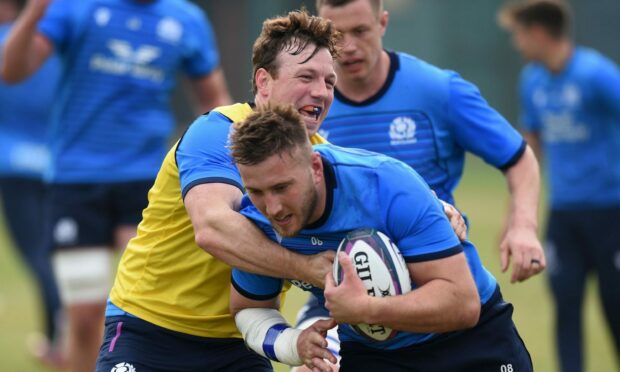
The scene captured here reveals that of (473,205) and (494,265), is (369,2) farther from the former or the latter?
(473,205)

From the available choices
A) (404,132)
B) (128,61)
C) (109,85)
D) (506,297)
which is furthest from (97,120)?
(506,297)

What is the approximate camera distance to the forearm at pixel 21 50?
23.2 ft

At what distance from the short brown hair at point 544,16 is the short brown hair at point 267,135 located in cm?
503

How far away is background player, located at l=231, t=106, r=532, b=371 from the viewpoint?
4.09 m

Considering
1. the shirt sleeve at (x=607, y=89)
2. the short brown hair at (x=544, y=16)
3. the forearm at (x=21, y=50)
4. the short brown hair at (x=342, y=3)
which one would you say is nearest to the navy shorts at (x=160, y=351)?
the short brown hair at (x=342, y=3)

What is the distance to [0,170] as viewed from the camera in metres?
9.98

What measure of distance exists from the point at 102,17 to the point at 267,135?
357 centimetres

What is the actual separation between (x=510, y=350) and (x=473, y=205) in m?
13.7

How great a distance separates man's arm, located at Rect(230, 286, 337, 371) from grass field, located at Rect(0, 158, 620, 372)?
3902 mm

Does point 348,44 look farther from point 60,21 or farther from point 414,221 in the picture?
point 60,21

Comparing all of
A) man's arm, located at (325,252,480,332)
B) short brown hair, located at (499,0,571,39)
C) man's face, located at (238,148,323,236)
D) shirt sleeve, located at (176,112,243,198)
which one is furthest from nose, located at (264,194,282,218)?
short brown hair, located at (499,0,571,39)

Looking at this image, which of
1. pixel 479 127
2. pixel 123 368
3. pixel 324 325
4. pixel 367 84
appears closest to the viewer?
pixel 324 325

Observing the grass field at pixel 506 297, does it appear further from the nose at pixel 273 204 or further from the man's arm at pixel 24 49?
the nose at pixel 273 204

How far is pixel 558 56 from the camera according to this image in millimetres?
8922
